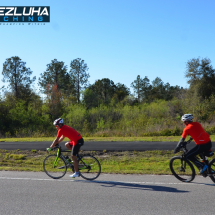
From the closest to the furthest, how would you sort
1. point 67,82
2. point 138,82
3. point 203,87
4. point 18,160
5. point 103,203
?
point 103,203, point 18,160, point 203,87, point 67,82, point 138,82

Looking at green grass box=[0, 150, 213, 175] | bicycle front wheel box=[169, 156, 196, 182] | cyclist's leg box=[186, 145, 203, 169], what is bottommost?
green grass box=[0, 150, 213, 175]

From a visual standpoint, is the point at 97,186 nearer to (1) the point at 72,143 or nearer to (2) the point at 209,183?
(1) the point at 72,143

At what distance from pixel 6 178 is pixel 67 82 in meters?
59.1

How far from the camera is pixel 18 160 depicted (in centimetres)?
1371

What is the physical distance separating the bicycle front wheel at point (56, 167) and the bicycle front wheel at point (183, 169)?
3547 mm

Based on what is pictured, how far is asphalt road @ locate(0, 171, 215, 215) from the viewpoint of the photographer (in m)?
5.37

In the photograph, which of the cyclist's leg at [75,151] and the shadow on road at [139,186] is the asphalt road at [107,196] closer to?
the shadow on road at [139,186]

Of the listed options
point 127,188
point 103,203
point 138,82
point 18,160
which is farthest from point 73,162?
point 138,82

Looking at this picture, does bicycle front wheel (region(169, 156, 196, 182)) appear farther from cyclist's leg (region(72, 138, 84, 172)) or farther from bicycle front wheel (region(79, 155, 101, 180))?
cyclist's leg (region(72, 138, 84, 172))

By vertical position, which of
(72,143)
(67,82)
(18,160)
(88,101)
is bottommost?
(18,160)

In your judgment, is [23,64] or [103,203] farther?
[23,64]

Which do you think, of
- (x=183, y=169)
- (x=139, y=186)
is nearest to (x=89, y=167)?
(x=139, y=186)

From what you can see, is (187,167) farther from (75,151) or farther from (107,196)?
(75,151)

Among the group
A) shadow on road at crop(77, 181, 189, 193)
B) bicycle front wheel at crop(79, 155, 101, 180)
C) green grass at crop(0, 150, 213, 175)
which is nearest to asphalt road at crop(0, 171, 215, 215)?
shadow on road at crop(77, 181, 189, 193)
